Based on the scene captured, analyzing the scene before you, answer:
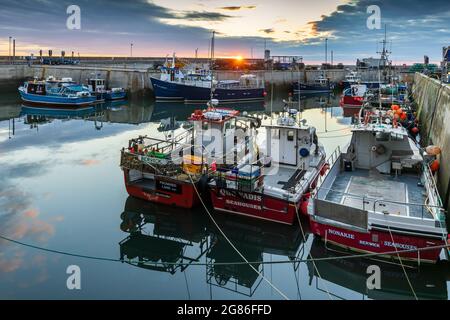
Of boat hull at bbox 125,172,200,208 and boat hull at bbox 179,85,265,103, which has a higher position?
boat hull at bbox 179,85,265,103

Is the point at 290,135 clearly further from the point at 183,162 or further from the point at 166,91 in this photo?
the point at 166,91

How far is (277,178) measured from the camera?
14.2 meters

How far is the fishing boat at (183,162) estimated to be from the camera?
13.6 m

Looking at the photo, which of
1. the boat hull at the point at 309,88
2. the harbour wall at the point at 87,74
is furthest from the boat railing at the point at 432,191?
the boat hull at the point at 309,88

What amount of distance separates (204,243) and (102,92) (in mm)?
41381

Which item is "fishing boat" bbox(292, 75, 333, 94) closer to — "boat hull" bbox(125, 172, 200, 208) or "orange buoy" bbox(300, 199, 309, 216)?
"boat hull" bbox(125, 172, 200, 208)

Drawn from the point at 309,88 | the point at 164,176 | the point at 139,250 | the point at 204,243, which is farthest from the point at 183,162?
the point at 309,88

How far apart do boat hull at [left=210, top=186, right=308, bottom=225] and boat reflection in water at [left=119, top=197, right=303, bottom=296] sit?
11.3 inches

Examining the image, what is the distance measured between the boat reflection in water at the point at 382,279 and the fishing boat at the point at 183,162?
206 inches

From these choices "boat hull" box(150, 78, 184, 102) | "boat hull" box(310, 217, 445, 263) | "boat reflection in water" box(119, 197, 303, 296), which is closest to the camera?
"boat hull" box(310, 217, 445, 263)

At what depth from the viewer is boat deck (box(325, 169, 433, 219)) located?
11.1 m

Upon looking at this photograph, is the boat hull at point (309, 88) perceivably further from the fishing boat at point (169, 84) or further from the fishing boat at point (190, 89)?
the fishing boat at point (169, 84)

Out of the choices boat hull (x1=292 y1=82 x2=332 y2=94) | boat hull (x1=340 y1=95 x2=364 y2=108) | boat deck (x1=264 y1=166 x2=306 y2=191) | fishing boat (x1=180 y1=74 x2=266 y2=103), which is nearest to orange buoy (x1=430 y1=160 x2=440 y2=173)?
boat deck (x1=264 y1=166 x2=306 y2=191)

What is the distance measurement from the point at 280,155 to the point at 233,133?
2.75 metres
